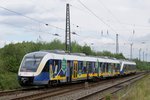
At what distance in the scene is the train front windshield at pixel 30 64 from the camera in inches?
1105

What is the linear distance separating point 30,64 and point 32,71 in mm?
826

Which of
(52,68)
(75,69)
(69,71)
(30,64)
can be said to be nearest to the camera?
(30,64)

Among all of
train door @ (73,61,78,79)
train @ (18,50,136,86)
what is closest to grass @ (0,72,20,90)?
train @ (18,50,136,86)

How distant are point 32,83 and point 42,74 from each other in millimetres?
990

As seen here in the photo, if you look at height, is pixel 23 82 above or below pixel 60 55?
below

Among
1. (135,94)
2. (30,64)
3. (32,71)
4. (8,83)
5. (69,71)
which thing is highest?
(30,64)

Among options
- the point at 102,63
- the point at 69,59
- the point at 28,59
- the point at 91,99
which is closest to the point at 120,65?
the point at 102,63

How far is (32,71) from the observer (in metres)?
27.9

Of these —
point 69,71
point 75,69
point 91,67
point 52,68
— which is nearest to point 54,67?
point 52,68

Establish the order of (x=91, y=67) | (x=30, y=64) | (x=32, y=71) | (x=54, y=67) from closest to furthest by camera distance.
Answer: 1. (x=32, y=71)
2. (x=30, y=64)
3. (x=54, y=67)
4. (x=91, y=67)

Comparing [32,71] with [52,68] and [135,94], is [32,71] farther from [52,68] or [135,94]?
[135,94]

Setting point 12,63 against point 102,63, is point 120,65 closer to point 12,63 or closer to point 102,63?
point 102,63

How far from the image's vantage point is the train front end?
27.6 m

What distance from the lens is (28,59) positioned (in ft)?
95.1
